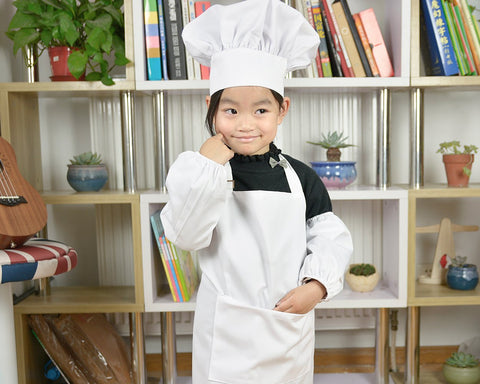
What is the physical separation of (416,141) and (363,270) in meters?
0.46

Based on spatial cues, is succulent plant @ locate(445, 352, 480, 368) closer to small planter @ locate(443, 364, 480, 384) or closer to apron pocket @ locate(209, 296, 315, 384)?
small planter @ locate(443, 364, 480, 384)

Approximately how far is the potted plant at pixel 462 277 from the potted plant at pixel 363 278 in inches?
9.6

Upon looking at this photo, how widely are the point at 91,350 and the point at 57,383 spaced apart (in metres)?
0.23

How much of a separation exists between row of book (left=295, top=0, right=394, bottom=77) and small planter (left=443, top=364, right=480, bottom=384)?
987 millimetres

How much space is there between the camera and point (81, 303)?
5.35 ft

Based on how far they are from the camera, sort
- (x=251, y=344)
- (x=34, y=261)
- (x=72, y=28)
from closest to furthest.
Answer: (x=251, y=344) → (x=34, y=261) → (x=72, y=28)

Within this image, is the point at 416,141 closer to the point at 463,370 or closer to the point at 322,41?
the point at 322,41

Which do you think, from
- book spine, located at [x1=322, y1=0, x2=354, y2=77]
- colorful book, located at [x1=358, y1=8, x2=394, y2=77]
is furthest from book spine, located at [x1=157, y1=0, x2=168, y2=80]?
colorful book, located at [x1=358, y1=8, x2=394, y2=77]

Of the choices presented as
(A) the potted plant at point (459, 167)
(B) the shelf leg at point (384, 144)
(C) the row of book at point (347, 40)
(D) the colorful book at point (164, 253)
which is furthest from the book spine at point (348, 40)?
(D) the colorful book at point (164, 253)

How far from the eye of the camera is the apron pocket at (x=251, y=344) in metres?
1.01

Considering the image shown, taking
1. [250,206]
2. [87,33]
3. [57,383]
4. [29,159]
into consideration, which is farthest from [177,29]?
[57,383]

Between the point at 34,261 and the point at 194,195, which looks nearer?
the point at 194,195

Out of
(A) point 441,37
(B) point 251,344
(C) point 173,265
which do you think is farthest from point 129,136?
(A) point 441,37

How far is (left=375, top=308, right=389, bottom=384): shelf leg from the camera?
1.73 metres
